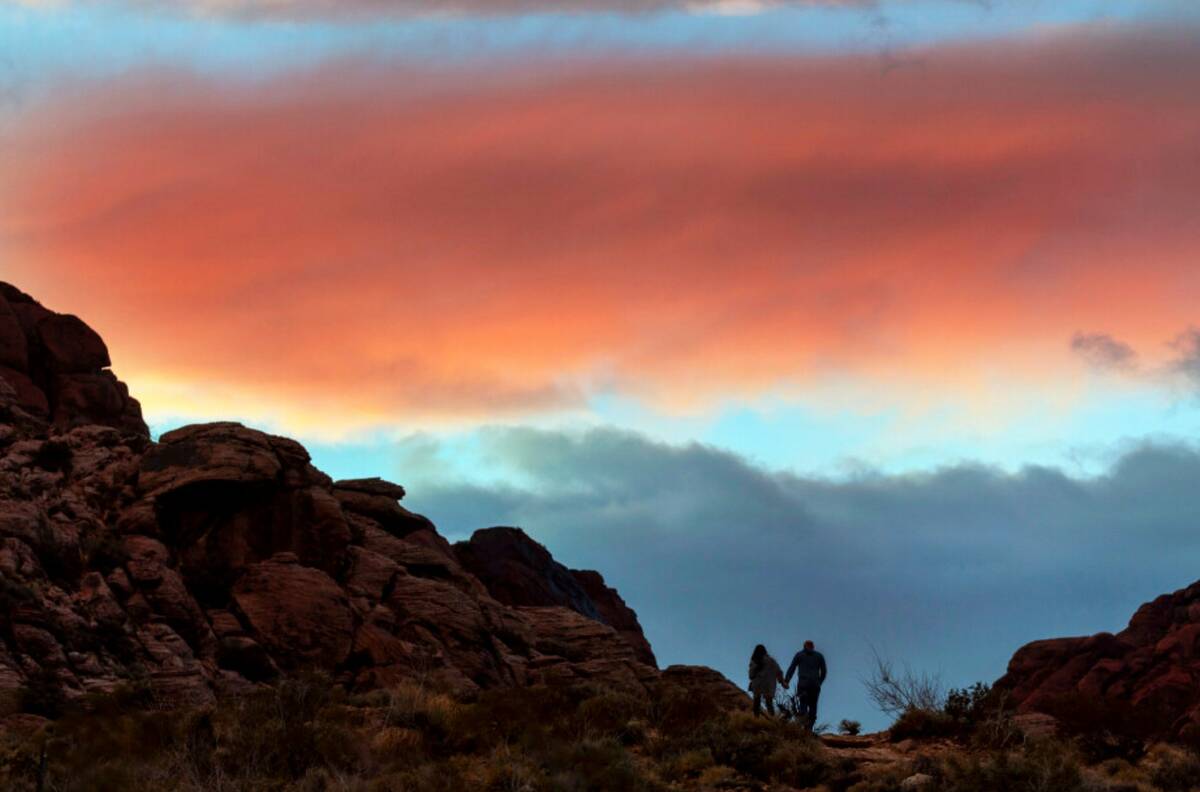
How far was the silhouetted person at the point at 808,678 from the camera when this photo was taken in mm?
31125

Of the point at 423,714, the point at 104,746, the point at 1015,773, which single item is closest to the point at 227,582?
the point at 423,714

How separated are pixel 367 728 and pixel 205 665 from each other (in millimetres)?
15824

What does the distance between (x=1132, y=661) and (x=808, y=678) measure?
201ft

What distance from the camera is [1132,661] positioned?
84000 mm

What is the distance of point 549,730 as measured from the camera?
1078 inches

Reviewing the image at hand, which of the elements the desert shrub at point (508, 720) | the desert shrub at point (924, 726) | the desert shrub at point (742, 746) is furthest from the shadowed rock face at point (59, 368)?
the desert shrub at point (924, 726)

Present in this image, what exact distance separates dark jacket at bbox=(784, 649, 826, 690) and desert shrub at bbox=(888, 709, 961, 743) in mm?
2538

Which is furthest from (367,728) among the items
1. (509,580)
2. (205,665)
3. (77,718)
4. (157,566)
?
(509,580)

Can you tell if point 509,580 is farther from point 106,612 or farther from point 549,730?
point 549,730

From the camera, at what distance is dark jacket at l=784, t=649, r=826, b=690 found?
3116 cm

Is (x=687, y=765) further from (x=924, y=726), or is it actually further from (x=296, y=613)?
(x=296, y=613)

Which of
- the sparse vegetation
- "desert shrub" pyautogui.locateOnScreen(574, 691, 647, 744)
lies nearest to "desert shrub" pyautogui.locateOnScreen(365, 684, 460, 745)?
the sparse vegetation

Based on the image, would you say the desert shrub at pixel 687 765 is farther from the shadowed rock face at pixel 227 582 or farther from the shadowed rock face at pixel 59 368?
the shadowed rock face at pixel 59 368

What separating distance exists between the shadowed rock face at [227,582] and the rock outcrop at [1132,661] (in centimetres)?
3433
